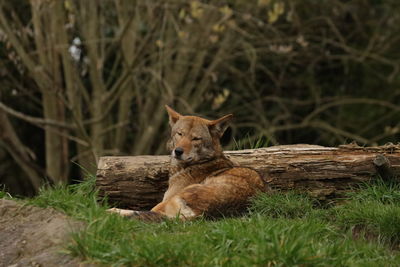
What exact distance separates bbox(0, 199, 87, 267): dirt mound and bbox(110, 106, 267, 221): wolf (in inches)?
27.3

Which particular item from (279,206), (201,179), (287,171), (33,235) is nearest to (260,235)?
(279,206)

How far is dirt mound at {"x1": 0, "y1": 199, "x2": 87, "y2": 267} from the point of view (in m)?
5.56

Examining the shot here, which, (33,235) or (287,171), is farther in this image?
(287,171)

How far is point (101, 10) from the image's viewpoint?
47.4 feet

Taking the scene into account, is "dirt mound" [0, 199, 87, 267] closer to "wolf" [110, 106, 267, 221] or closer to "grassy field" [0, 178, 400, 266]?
"grassy field" [0, 178, 400, 266]

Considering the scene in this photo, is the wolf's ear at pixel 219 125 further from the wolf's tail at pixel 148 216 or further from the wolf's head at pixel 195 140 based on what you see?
the wolf's tail at pixel 148 216

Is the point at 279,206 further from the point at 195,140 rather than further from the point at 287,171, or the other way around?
the point at 195,140

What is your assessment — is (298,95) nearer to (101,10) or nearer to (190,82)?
(190,82)

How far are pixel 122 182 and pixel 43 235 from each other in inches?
75.6

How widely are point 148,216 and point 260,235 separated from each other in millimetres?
1473

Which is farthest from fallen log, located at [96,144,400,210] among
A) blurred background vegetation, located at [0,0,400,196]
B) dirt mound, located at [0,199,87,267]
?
blurred background vegetation, located at [0,0,400,196]

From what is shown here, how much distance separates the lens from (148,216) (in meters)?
6.57

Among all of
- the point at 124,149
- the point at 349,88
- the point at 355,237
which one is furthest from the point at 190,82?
the point at 355,237

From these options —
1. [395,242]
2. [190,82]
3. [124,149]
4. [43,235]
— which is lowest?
[124,149]
